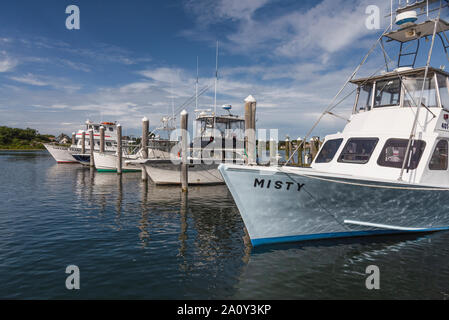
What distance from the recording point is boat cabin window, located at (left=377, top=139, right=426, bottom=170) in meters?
7.93

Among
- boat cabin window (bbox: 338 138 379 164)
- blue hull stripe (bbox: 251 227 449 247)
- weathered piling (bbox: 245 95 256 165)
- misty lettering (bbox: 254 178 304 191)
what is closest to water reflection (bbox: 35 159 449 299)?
blue hull stripe (bbox: 251 227 449 247)

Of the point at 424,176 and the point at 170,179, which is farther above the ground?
the point at 424,176

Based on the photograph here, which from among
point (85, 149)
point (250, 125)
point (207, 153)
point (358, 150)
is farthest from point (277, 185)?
point (85, 149)

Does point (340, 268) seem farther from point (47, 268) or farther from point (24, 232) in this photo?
point (24, 232)

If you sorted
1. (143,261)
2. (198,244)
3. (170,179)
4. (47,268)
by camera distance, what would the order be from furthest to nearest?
(170,179), (198,244), (143,261), (47,268)

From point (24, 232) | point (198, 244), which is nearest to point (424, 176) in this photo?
point (198, 244)

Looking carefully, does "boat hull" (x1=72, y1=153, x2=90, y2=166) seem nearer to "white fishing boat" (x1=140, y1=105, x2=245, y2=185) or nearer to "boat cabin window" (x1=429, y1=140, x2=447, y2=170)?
"white fishing boat" (x1=140, y1=105, x2=245, y2=185)

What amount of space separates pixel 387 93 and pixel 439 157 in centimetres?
255

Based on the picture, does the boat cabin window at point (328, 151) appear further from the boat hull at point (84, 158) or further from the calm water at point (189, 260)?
the boat hull at point (84, 158)

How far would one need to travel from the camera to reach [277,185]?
263 inches

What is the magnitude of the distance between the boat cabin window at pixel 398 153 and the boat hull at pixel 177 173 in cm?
1124

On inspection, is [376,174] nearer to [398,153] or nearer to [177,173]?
[398,153]

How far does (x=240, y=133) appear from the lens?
19.5 meters
